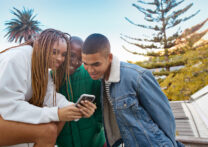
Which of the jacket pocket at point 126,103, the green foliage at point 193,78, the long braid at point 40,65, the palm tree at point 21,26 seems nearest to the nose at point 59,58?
the long braid at point 40,65

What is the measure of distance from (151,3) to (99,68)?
21610 mm

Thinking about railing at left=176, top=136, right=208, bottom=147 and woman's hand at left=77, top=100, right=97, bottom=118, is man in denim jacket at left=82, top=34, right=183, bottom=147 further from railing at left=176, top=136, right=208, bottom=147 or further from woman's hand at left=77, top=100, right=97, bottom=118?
railing at left=176, top=136, right=208, bottom=147

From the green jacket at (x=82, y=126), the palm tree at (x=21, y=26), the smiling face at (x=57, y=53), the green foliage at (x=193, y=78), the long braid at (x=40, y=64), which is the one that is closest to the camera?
the long braid at (x=40, y=64)

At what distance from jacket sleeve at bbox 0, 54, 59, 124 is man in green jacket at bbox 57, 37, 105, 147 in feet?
1.73

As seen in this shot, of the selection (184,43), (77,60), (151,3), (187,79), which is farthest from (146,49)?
(77,60)

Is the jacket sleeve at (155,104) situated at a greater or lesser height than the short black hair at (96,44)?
lesser

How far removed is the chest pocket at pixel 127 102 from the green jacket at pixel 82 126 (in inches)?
18.4

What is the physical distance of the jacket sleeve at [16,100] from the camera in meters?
1.19

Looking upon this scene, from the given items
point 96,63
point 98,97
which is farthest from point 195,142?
point 96,63

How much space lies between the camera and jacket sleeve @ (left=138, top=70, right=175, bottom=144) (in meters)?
1.49

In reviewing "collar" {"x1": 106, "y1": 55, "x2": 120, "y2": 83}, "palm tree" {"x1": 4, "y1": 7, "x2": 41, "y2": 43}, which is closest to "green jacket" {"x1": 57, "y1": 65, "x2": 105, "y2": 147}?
"collar" {"x1": 106, "y1": 55, "x2": 120, "y2": 83}

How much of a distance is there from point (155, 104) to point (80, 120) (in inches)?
29.4

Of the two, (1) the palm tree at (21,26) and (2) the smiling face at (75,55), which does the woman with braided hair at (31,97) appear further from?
(1) the palm tree at (21,26)

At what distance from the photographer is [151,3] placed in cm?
2103
